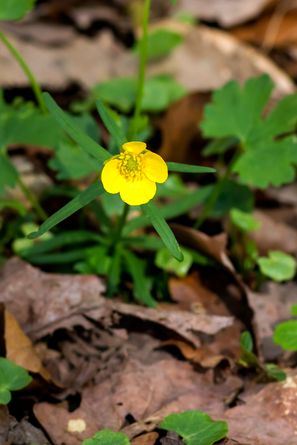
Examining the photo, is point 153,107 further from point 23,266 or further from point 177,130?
point 23,266

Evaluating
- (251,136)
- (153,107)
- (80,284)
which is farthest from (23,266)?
(153,107)

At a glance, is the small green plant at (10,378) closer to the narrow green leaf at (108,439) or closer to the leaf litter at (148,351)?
the leaf litter at (148,351)

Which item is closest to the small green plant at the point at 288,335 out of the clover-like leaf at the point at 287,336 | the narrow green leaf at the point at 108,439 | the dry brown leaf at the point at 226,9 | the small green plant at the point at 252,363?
the clover-like leaf at the point at 287,336

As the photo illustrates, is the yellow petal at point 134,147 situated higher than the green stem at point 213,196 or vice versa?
the yellow petal at point 134,147

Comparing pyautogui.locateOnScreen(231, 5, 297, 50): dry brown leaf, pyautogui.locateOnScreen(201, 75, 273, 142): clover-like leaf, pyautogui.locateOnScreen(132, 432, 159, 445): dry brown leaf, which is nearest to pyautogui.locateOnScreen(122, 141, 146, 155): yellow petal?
pyautogui.locateOnScreen(132, 432, 159, 445): dry brown leaf

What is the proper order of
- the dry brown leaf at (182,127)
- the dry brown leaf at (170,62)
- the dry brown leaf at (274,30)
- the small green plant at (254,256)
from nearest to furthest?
the small green plant at (254,256) < the dry brown leaf at (182,127) < the dry brown leaf at (170,62) < the dry brown leaf at (274,30)

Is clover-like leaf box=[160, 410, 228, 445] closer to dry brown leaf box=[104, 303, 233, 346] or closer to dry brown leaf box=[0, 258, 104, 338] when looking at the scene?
dry brown leaf box=[104, 303, 233, 346]

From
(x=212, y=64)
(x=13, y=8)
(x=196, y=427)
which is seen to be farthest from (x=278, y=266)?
(x=212, y=64)
